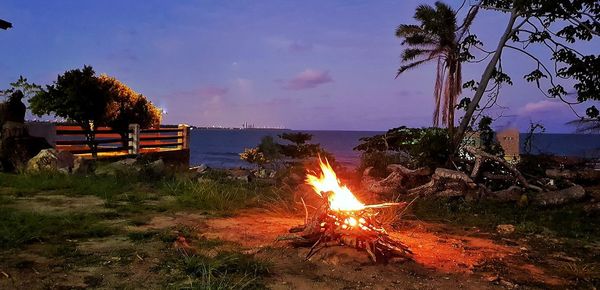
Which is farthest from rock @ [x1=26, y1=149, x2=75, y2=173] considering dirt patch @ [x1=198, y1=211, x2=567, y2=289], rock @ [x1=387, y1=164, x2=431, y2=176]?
rock @ [x1=387, y1=164, x2=431, y2=176]

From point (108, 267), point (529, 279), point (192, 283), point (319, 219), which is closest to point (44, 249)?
point (108, 267)

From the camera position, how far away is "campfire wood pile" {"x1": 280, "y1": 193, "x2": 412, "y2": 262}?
5.29 m

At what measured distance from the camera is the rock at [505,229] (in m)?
7.40

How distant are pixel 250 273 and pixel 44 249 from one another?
108 inches

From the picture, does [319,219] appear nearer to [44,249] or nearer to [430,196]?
[44,249]

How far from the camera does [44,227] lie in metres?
6.37

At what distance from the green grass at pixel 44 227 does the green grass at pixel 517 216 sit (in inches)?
234

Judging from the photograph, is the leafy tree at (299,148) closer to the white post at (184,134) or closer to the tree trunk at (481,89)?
the white post at (184,134)

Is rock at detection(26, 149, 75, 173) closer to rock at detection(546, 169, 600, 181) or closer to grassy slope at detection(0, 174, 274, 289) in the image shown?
grassy slope at detection(0, 174, 274, 289)

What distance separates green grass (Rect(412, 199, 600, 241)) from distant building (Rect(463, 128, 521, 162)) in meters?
5.87

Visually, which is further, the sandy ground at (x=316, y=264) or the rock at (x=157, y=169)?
the rock at (x=157, y=169)

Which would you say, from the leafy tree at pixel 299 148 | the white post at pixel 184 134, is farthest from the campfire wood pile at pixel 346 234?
the white post at pixel 184 134

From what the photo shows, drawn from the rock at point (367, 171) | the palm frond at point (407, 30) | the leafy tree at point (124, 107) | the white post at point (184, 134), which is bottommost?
the rock at point (367, 171)

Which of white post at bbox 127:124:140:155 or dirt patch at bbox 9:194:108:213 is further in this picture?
white post at bbox 127:124:140:155
